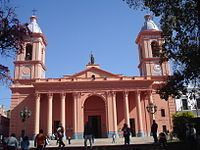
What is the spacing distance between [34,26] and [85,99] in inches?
587

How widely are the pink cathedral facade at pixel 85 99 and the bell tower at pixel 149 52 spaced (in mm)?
155

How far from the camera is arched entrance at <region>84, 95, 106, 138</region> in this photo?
33500 mm

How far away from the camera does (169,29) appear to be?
1305 centimetres

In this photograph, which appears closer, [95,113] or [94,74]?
[95,113]

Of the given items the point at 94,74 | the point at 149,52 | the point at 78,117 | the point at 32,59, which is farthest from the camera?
the point at 149,52

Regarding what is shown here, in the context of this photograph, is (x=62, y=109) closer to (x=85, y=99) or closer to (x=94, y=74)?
(x=85, y=99)

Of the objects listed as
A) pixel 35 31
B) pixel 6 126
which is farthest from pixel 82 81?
pixel 6 126

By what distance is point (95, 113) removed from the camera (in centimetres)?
3388

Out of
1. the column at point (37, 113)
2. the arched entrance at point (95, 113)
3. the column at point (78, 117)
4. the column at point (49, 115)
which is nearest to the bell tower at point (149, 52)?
the arched entrance at point (95, 113)

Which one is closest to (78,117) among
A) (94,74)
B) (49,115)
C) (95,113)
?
(95,113)

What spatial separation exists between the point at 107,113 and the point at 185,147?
18.9 metres

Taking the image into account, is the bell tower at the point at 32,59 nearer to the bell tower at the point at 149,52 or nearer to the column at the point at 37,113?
the column at the point at 37,113

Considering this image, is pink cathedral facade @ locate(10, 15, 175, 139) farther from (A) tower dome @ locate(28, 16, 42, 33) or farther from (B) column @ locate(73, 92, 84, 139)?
(A) tower dome @ locate(28, 16, 42, 33)

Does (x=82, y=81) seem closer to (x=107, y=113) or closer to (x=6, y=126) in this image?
(x=107, y=113)
